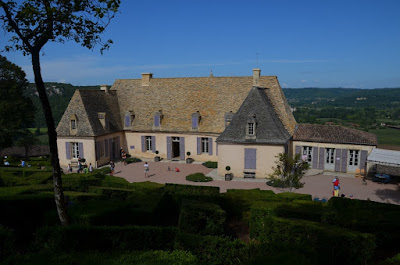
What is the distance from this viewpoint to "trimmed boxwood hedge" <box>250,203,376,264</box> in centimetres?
966

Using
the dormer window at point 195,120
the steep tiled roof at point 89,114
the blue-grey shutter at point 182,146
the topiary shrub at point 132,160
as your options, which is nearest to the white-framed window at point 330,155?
the dormer window at point 195,120

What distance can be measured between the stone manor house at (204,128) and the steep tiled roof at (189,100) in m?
0.08

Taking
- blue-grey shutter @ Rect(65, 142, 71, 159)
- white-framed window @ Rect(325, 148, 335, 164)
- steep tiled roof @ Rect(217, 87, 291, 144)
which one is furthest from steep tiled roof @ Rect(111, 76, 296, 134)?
blue-grey shutter @ Rect(65, 142, 71, 159)

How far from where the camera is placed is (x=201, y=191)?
55.5ft

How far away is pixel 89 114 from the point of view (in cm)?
3153

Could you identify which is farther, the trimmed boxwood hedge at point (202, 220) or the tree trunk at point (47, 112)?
the trimmed boxwood hedge at point (202, 220)

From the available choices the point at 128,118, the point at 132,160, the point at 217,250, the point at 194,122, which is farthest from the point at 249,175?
the point at 217,250

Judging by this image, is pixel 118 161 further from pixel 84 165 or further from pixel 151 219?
pixel 151 219

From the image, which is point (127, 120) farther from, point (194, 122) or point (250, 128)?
point (250, 128)

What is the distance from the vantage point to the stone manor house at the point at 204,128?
2697 cm

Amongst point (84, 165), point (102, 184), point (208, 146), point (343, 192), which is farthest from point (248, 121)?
point (84, 165)

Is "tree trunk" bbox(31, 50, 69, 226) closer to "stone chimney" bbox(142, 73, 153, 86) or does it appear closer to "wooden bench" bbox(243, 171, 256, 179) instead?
"wooden bench" bbox(243, 171, 256, 179)

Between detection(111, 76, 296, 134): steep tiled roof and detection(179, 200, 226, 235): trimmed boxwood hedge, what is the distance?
20.5 meters

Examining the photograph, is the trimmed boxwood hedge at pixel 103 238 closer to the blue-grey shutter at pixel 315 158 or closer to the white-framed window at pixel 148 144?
the blue-grey shutter at pixel 315 158
